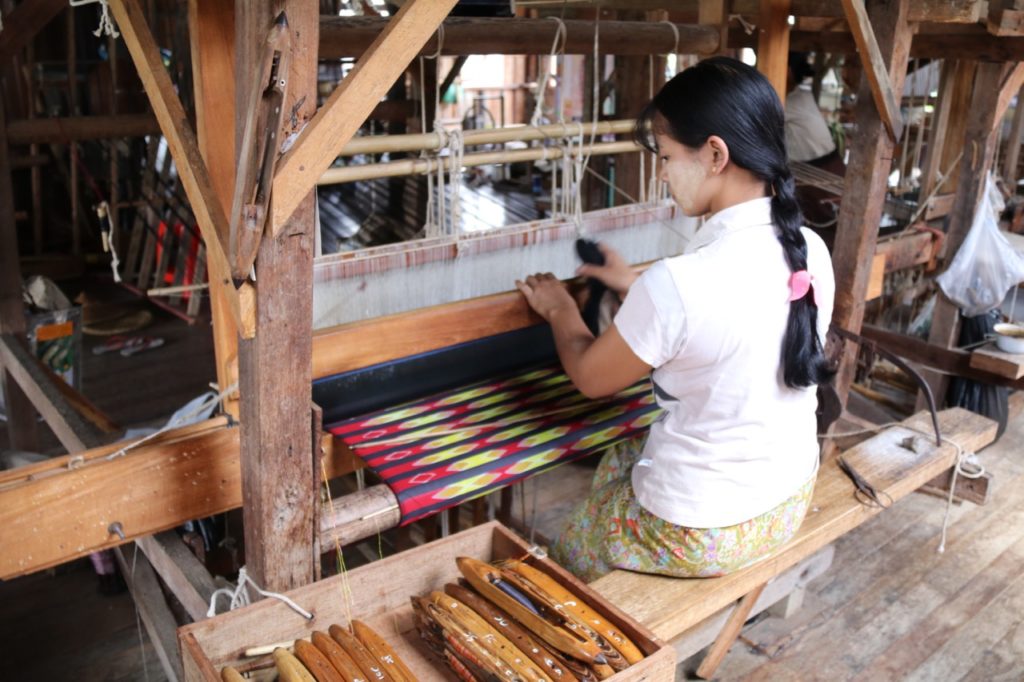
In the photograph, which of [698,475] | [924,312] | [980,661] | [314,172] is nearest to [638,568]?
[698,475]

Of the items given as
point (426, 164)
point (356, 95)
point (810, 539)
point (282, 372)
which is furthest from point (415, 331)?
point (810, 539)

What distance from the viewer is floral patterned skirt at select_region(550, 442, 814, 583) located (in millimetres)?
1979

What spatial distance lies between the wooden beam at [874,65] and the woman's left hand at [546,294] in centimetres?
104

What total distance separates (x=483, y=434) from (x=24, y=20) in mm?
1944

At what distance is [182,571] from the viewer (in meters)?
2.10

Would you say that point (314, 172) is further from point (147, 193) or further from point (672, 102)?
point (147, 193)

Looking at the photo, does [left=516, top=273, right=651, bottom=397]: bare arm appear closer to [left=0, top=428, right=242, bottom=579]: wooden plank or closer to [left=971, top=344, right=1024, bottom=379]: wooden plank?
[left=0, top=428, right=242, bottom=579]: wooden plank

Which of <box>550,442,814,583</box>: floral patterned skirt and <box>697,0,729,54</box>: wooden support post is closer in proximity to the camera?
<box>550,442,814,583</box>: floral patterned skirt

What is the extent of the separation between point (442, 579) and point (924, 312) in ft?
13.5

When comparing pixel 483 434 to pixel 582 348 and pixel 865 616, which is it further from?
pixel 865 616

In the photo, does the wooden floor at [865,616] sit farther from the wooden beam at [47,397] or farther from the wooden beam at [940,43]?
the wooden beam at [940,43]

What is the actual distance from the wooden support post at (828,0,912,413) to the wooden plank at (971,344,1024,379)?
1.39 m

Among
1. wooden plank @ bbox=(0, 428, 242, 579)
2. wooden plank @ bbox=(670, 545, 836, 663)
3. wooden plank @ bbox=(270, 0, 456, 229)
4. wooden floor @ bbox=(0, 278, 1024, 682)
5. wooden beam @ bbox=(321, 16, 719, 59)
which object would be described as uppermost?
wooden beam @ bbox=(321, 16, 719, 59)

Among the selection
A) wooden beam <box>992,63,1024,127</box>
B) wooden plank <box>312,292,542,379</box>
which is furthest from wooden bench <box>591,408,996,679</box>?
wooden beam <box>992,63,1024,127</box>
